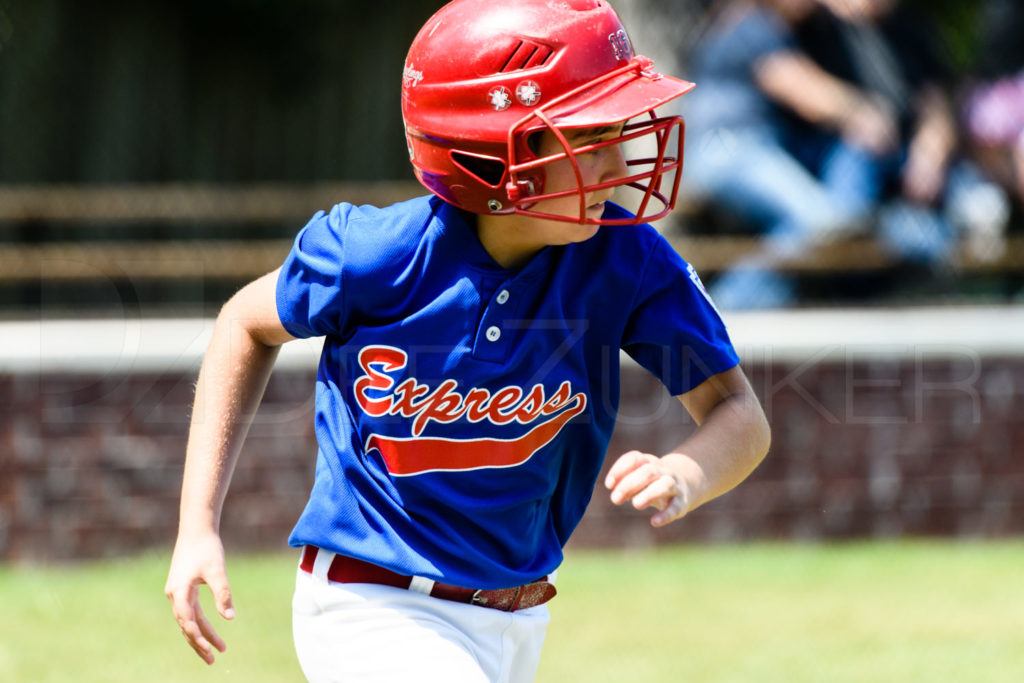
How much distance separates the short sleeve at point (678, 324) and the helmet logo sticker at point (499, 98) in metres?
0.44

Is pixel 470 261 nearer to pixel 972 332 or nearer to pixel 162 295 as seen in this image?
pixel 972 332

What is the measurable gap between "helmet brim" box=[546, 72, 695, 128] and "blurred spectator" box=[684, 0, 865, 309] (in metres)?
3.82

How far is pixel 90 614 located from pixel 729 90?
3.70 meters

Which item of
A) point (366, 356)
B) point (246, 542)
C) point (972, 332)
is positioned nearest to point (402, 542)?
point (366, 356)

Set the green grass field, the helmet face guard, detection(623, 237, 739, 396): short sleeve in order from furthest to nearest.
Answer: the green grass field < detection(623, 237, 739, 396): short sleeve < the helmet face guard

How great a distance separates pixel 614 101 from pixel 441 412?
26.8 inches

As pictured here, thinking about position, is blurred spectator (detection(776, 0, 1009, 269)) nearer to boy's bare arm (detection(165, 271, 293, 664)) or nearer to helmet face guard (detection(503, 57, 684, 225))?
helmet face guard (detection(503, 57, 684, 225))

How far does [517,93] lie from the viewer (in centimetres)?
244

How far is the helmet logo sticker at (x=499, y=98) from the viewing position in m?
2.44

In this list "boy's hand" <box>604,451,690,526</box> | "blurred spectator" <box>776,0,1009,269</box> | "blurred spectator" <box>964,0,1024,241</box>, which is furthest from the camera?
"blurred spectator" <box>964,0,1024,241</box>

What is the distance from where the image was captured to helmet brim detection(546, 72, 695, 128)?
7.82ft

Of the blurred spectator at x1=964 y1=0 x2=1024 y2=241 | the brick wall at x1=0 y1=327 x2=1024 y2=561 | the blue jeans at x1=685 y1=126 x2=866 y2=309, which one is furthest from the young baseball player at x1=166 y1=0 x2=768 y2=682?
the blurred spectator at x1=964 y1=0 x2=1024 y2=241

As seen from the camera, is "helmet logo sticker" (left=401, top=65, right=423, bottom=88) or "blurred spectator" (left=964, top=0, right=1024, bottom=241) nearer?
"helmet logo sticker" (left=401, top=65, right=423, bottom=88)

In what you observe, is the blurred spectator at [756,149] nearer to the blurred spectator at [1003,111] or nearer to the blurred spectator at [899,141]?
the blurred spectator at [899,141]
